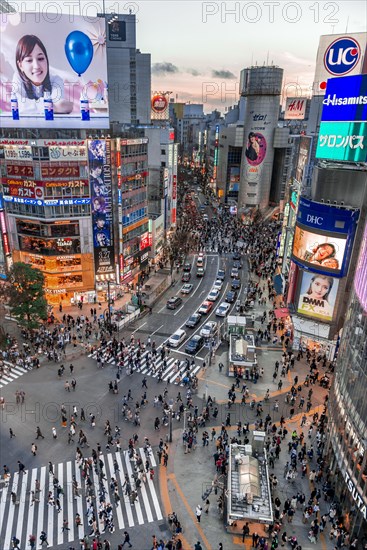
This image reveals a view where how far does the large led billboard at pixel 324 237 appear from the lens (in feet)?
115

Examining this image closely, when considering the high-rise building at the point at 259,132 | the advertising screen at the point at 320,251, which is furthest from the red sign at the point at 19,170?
the high-rise building at the point at 259,132

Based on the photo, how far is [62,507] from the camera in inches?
933

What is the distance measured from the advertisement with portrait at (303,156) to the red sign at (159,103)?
4097 cm

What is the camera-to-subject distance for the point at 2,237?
49.7 meters

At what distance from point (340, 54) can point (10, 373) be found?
146 feet

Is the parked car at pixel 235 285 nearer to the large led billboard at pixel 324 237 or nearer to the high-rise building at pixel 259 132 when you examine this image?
the large led billboard at pixel 324 237

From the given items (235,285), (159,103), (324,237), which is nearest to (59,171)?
(235,285)

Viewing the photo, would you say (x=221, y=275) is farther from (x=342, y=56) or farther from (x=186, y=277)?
(x=342, y=56)

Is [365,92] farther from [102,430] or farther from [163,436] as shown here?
[102,430]

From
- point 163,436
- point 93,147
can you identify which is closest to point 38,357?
point 163,436

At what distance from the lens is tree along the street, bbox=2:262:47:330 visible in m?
39.3

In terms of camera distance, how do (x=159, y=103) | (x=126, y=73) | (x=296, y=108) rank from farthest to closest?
(x=126, y=73) → (x=159, y=103) → (x=296, y=108)

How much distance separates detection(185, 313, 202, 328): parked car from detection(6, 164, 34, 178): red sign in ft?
79.8

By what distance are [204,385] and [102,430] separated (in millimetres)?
9836
